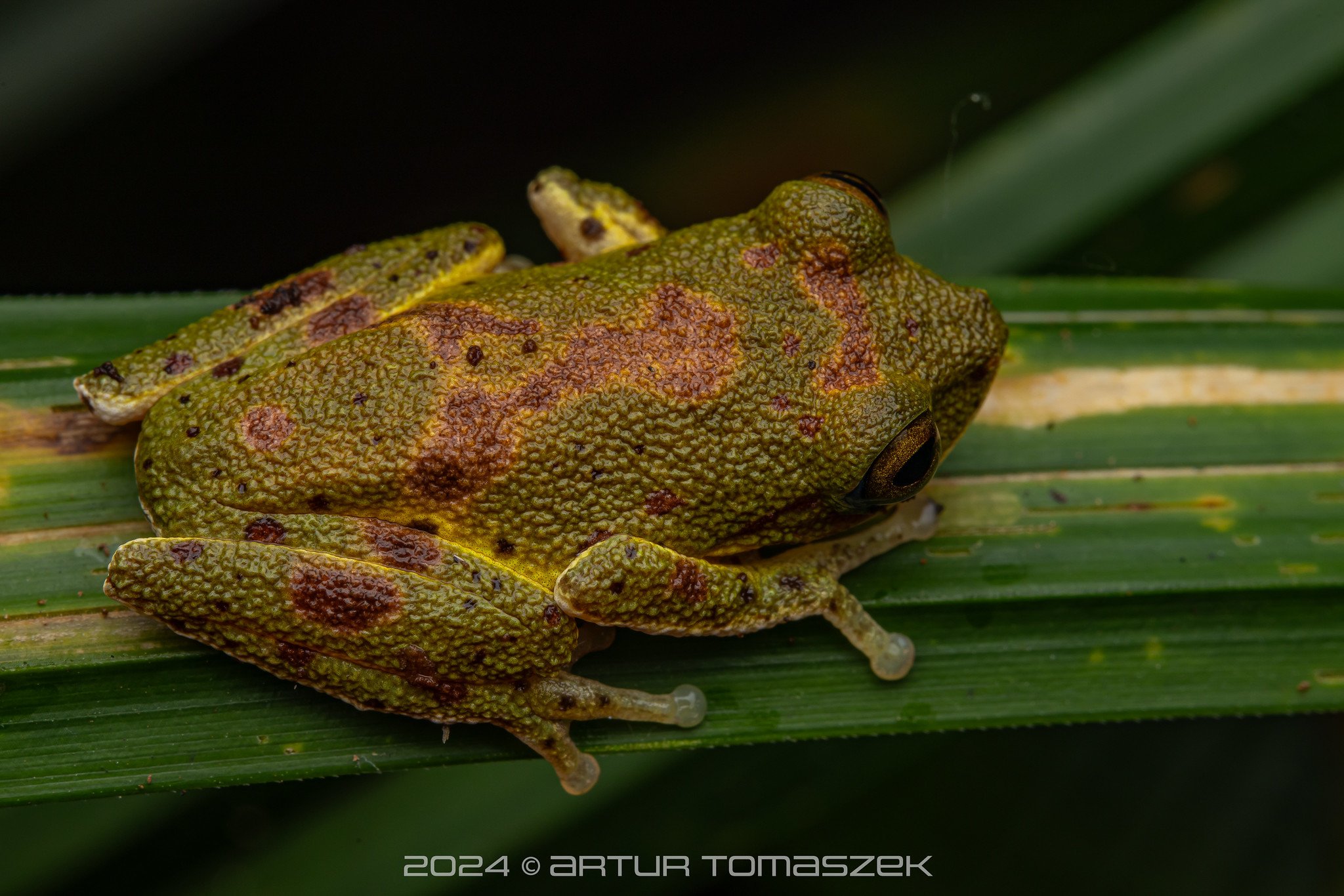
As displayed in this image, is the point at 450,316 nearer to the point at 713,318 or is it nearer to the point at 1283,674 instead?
the point at 713,318

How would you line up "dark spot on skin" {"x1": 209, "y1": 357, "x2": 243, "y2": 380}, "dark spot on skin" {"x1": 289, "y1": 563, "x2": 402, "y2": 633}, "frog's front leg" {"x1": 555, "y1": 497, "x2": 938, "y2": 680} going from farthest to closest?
"dark spot on skin" {"x1": 209, "y1": 357, "x2": 243, "y2": 380}, "frog's front leg" {"x1": 555, "y1": 497, "x2": 938, "y2": 680}, "dark spot on skin" {"x1": 289, "y1": 563, "x2": 402, "y2": 633}

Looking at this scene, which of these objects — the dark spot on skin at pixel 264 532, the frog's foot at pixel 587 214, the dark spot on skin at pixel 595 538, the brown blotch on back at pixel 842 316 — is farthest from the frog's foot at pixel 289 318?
the brown blotch on back at pixel 842 316

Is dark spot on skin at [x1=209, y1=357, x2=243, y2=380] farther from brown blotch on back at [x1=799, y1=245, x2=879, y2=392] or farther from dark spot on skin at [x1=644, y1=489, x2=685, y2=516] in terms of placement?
brown blotch on back at [x1=799, y1=245, x2=879, y2=392]

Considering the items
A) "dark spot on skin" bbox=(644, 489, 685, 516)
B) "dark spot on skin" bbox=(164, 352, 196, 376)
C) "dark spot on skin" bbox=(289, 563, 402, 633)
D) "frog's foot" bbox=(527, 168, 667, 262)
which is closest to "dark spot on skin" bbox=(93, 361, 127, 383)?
"dark spot on skin" bbox=(164, 352, 196, 376)

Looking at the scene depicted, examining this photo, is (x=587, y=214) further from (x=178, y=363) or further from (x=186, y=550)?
(x=186, y=550)

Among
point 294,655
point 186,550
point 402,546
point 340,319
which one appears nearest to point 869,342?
point 402,546
